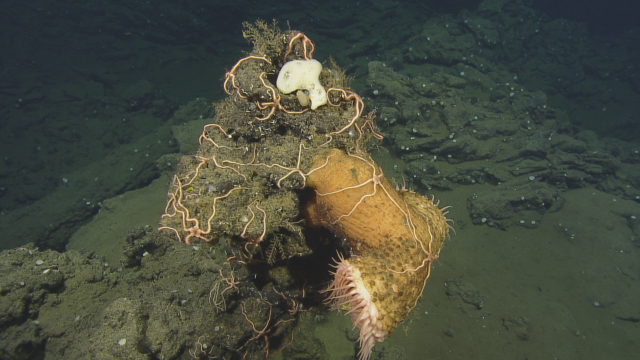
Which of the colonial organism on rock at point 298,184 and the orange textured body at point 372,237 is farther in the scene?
the colonial organism on rock at point 298,184

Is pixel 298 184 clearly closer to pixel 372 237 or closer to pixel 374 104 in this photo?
pixel 372 237

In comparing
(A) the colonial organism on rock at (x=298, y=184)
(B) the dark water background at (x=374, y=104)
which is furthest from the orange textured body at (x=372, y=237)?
(B) the dark water background at (x=374, y=104)

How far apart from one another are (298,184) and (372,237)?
917mm

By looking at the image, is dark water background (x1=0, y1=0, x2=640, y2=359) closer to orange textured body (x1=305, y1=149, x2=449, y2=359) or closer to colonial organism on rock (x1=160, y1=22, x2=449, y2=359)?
orange textured body (x1=305, y1=149, x2=449, y2=359)

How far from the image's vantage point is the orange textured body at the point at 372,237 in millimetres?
2074

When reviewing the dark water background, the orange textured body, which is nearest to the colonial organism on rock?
the orange textured body

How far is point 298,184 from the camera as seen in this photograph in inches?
108

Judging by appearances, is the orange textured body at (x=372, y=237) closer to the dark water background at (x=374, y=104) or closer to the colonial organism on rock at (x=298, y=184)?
the colonial organism on rock at (x=298, y=184)

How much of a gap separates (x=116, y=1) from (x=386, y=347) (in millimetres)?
24911

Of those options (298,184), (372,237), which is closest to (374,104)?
(298,184)

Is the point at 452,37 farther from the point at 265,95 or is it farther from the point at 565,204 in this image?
the point at 265,95

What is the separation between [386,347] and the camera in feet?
15.6

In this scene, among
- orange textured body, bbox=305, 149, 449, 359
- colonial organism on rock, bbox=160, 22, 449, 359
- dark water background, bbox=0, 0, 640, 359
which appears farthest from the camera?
dark water background, bbox=0, 0, 640, 359

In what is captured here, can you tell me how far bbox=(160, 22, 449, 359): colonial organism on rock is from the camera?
237 centimetres
